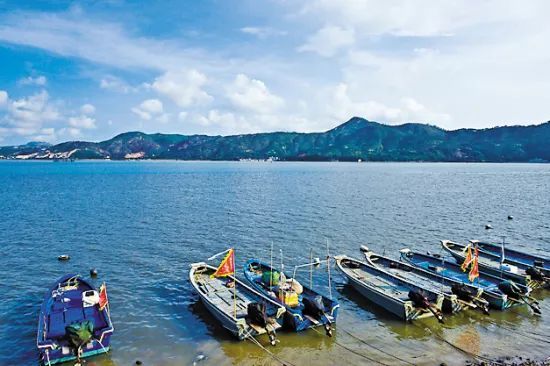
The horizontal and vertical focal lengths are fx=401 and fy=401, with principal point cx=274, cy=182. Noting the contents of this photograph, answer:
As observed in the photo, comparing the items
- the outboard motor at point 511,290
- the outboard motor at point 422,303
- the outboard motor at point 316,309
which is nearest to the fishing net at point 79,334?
the outboard motor at point 316,309

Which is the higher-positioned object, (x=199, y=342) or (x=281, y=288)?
(x=281, y=288)

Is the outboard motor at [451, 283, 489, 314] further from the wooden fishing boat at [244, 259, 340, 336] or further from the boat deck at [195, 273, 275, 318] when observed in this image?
the boat deck at [195, 273, 275, 318]

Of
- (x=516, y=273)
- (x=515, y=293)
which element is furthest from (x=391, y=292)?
(x=516, y=273)

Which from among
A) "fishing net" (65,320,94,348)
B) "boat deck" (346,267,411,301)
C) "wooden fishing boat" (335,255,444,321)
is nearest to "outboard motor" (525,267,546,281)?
"wooden fishing boat" (335,255,444,321)

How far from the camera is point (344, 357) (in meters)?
22.2

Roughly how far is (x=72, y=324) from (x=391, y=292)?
2101 centimetres

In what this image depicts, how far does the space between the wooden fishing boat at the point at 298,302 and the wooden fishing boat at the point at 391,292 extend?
15.4 ft

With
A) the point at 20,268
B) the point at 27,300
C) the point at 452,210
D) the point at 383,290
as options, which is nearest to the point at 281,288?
the point at 383,290

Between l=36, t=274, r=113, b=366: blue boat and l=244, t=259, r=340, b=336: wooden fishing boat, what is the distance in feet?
34.1

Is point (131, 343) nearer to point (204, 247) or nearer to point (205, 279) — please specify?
point (205, 279)

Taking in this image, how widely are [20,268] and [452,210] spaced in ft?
216

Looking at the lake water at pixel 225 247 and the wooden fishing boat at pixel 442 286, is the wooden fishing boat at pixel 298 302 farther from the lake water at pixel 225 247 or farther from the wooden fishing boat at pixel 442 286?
the wooden fishing boat at pixel 442 286

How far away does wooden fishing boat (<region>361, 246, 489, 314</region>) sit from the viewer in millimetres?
27391

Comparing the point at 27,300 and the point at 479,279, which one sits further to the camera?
the point at 479,279
